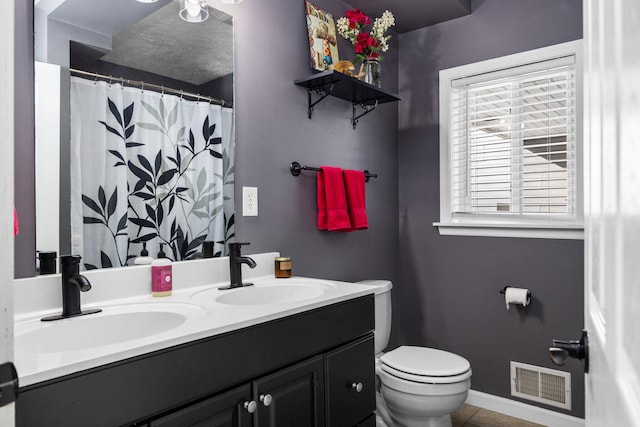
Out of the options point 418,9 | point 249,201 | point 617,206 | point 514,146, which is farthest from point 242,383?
point 418,9

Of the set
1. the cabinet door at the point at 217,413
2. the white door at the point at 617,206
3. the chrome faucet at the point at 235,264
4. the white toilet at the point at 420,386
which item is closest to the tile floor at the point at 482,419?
the white toilet at the point at 420,386

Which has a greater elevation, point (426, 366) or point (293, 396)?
point (293, 396)

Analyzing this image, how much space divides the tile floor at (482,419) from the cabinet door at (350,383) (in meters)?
1.03

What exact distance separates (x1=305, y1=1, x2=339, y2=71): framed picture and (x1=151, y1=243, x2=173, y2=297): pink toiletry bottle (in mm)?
1262

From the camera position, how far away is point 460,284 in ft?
8.72

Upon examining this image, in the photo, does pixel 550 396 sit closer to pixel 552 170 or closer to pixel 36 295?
pixel 552 170

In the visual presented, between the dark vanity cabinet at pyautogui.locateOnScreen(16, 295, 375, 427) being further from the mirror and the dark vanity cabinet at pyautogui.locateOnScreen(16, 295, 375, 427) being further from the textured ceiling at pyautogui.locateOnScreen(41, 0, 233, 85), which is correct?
the textured ceiling at pyautogui.locateOnScreen(41, 0, 233, 85)

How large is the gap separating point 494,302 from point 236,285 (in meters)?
1.63

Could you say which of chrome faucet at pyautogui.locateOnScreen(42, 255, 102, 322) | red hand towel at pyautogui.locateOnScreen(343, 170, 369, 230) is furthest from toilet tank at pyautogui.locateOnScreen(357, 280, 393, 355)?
chrome faucet at pyautogui.locateOnScreen(42, 255, 102, 322)

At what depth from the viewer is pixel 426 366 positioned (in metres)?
2.01

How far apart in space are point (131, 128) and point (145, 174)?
0.17 metres

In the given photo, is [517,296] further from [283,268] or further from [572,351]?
[572,351]

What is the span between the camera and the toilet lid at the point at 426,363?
1.95 metres

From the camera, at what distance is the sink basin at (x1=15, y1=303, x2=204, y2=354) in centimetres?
110
